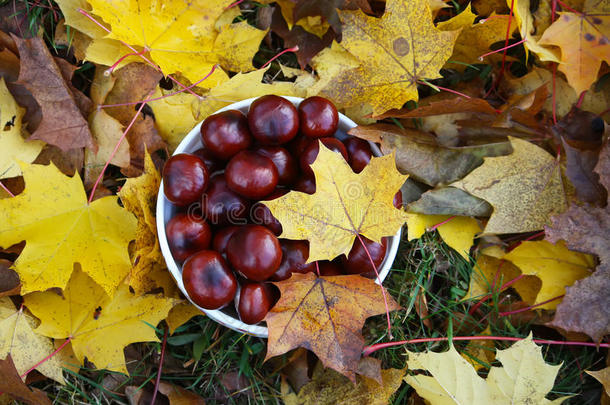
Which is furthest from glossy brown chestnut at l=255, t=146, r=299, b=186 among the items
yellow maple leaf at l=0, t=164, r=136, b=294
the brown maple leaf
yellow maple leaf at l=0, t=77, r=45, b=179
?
yellow maple leaf at l=0, t=77, r=45, b=179

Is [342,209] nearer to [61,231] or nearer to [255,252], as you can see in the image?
[255,252]

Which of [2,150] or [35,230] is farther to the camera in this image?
[2,150]

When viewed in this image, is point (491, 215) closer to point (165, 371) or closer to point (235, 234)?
point (235, 234)

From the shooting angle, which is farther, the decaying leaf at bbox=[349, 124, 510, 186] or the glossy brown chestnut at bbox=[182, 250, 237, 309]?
the decaying leaf at bbox=[349, 124, 510, 186]

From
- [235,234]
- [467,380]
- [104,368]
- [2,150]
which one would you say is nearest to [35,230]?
[2,150]

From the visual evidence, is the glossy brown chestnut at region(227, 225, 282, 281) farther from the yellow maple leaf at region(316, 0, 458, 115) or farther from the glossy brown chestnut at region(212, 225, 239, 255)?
the yellow maple leaf at region(316, 0, 458, 115)

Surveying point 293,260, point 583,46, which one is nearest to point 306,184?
point 293,260
